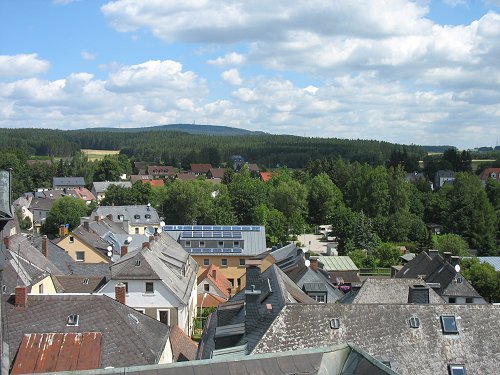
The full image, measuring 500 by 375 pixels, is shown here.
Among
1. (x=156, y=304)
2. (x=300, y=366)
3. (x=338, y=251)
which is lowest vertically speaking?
(x=338, y=251)

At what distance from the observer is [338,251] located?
69.6 metres

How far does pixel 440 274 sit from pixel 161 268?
17.5 m

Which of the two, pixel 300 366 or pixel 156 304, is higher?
pixel 300 366

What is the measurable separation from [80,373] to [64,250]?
34386 millimetres

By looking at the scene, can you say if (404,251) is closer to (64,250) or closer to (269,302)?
(64,250)

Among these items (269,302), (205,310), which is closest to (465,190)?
(205,310)

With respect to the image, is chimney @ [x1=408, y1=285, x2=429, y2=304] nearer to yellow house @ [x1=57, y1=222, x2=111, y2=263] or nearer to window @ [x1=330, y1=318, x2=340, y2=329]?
window @ [x1=330, y1=318, x2=340, y2=329]

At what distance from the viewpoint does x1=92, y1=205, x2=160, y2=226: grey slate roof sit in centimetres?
7394

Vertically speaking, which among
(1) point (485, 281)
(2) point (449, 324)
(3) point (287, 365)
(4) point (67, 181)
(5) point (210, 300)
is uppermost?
(3) point (287, 365)

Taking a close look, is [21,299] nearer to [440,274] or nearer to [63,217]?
[440,274]

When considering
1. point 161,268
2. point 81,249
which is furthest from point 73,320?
point 81,249

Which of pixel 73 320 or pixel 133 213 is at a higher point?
pixel 73 320

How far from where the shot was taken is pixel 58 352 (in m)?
19.3

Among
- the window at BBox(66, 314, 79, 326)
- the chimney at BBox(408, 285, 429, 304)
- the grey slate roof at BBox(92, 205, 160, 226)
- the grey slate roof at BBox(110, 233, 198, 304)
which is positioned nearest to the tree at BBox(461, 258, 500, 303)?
the grey slate roof at BBox(110, 233, 198, 304)
